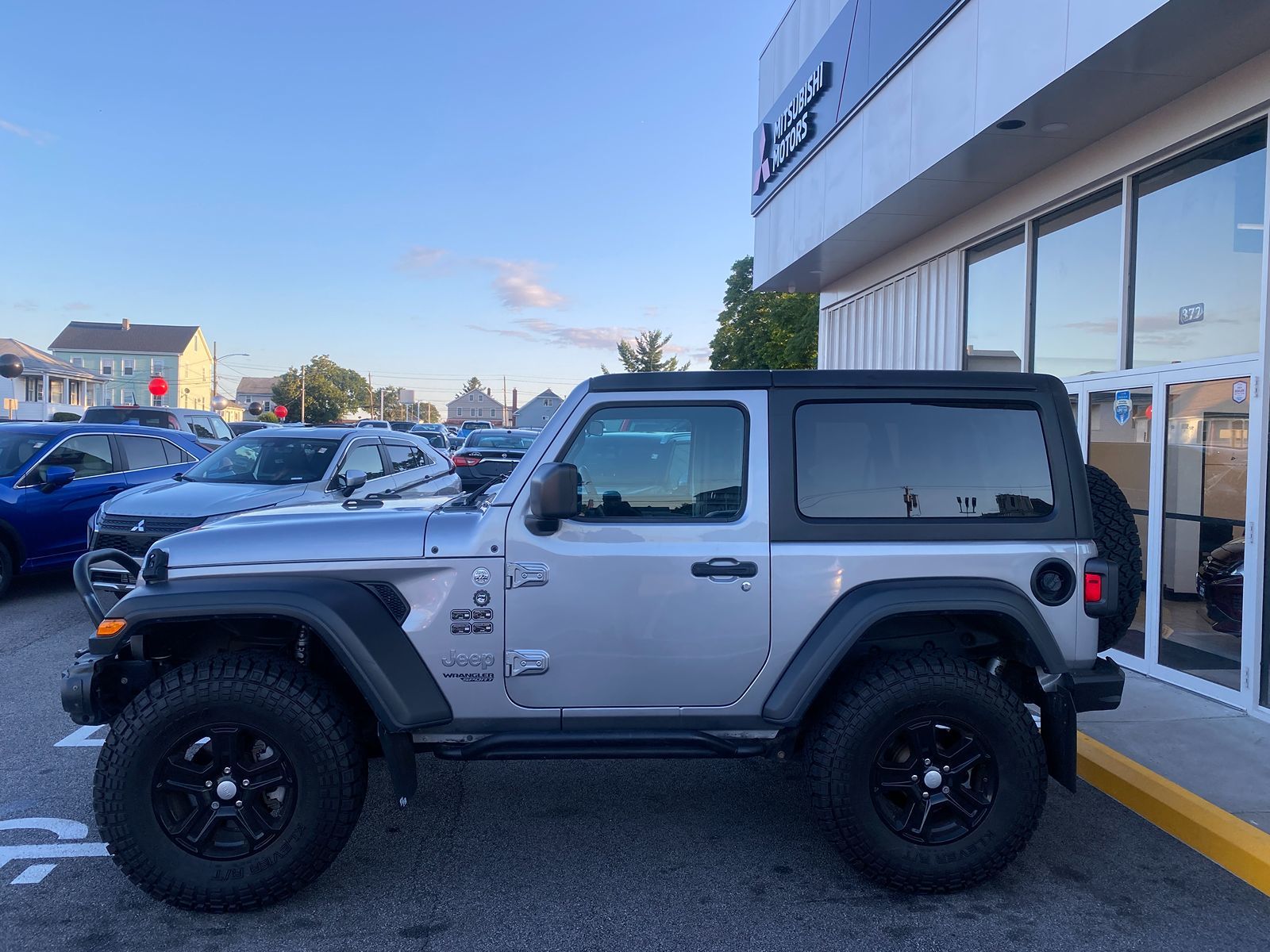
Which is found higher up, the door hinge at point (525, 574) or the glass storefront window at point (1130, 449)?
the glass storefront window at point (1130, 449)

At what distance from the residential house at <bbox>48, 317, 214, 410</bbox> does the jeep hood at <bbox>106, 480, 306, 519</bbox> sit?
83.3 meters

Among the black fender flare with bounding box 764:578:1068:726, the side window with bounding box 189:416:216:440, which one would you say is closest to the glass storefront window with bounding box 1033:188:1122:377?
the black fender flare with bounding box 764:578:1068:726

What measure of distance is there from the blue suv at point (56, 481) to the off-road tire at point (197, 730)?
6.69 metres

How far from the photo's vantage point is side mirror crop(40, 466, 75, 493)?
8727mm

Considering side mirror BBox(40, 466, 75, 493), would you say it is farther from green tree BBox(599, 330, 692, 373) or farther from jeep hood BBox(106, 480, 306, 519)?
green tree BBox(599, 330, 692, 373)

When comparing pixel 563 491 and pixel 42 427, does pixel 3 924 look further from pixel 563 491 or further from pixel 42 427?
pixel 42 427

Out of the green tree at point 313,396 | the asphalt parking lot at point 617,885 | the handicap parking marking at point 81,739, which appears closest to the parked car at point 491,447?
the handicap parking marking at point 81,739

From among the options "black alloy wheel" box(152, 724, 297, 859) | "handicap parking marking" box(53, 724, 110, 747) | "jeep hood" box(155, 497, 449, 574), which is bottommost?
"handicap parking marking" box(53, 724, 110, 747)

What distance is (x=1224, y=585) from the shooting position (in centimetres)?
588

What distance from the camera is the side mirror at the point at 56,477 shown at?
8.73 m

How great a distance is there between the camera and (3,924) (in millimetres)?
3109

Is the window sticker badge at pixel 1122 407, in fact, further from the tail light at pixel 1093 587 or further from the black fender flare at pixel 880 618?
the black fender flare at pixel 880 618

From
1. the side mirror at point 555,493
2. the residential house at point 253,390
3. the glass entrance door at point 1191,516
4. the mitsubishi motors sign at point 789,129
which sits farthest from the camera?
the residential house at point 253,390

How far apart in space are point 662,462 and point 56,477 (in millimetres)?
7717
